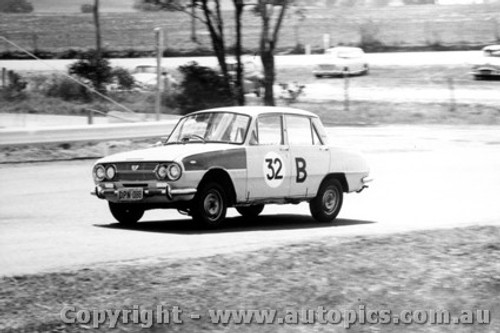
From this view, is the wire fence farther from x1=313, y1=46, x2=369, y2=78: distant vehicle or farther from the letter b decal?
Answer: the letter b decal

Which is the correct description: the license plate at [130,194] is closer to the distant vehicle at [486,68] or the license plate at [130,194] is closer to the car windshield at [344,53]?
the distant vehicle at [486,68]

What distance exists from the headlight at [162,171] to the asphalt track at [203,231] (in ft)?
2.10

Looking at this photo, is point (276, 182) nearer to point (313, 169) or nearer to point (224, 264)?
point (313, 169)

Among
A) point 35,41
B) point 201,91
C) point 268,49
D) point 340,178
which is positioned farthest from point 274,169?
point 35,41

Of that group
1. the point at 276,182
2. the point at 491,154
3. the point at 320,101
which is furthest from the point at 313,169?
the point at 320,101

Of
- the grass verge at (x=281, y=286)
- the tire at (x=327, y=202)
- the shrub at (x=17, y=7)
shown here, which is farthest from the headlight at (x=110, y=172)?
the shrub at (x=17, y=7)

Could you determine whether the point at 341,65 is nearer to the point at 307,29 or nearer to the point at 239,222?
the point at 307,29

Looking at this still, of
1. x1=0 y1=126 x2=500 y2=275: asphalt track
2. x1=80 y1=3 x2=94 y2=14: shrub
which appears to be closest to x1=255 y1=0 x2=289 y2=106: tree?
x1=0 y1=126 x2=500 y2=275: asphalt track

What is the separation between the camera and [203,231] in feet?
46.6

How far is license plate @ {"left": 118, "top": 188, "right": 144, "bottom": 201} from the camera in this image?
14258 mm

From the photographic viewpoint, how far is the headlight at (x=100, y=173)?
1461 centimetres

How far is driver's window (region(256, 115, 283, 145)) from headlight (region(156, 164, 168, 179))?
1452mm

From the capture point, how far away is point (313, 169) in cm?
1573

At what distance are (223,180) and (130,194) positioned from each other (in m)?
1.11
